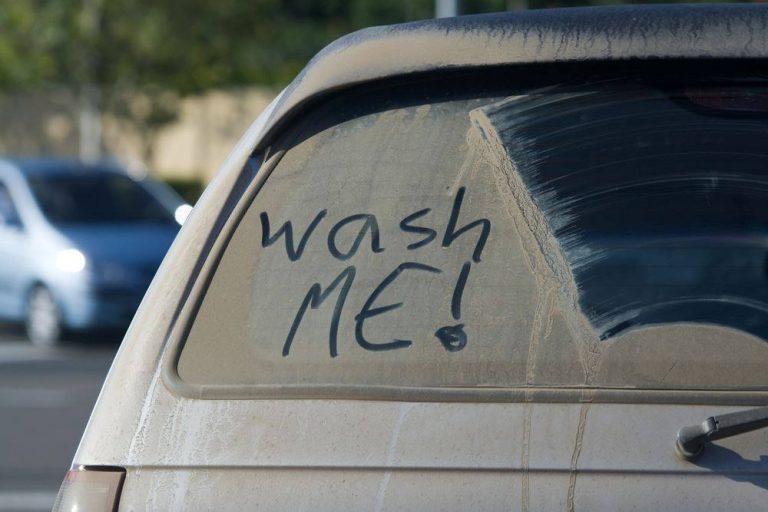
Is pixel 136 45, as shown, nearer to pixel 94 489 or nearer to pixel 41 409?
pixel 41 409

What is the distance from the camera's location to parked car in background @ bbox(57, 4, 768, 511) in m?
1.89

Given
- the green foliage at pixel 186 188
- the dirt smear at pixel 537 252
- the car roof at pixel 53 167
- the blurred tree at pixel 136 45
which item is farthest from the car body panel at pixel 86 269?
the green foliage at pixel 186 188

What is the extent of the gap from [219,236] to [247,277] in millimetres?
85

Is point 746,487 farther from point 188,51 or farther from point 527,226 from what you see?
point 188,51

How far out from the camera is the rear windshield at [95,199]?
41.4 feet

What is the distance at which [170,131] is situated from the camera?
1252 inches

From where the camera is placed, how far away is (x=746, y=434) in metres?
1.84

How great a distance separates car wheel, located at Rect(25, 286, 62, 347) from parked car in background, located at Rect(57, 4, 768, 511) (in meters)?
10.3

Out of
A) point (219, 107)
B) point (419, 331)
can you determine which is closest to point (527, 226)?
point (419, 331)

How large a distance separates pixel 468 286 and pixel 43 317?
10.7 m

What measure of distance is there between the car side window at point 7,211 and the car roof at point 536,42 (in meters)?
10.9

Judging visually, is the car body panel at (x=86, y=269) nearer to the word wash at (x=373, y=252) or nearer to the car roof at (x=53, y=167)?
the car roof at (x=53, y=167)

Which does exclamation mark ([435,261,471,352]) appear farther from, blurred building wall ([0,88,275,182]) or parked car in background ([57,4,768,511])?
blurred building wall ([0,88,275,182])

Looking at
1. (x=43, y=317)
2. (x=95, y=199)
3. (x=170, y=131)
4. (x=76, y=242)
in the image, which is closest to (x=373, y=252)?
(x=76, y=242)
